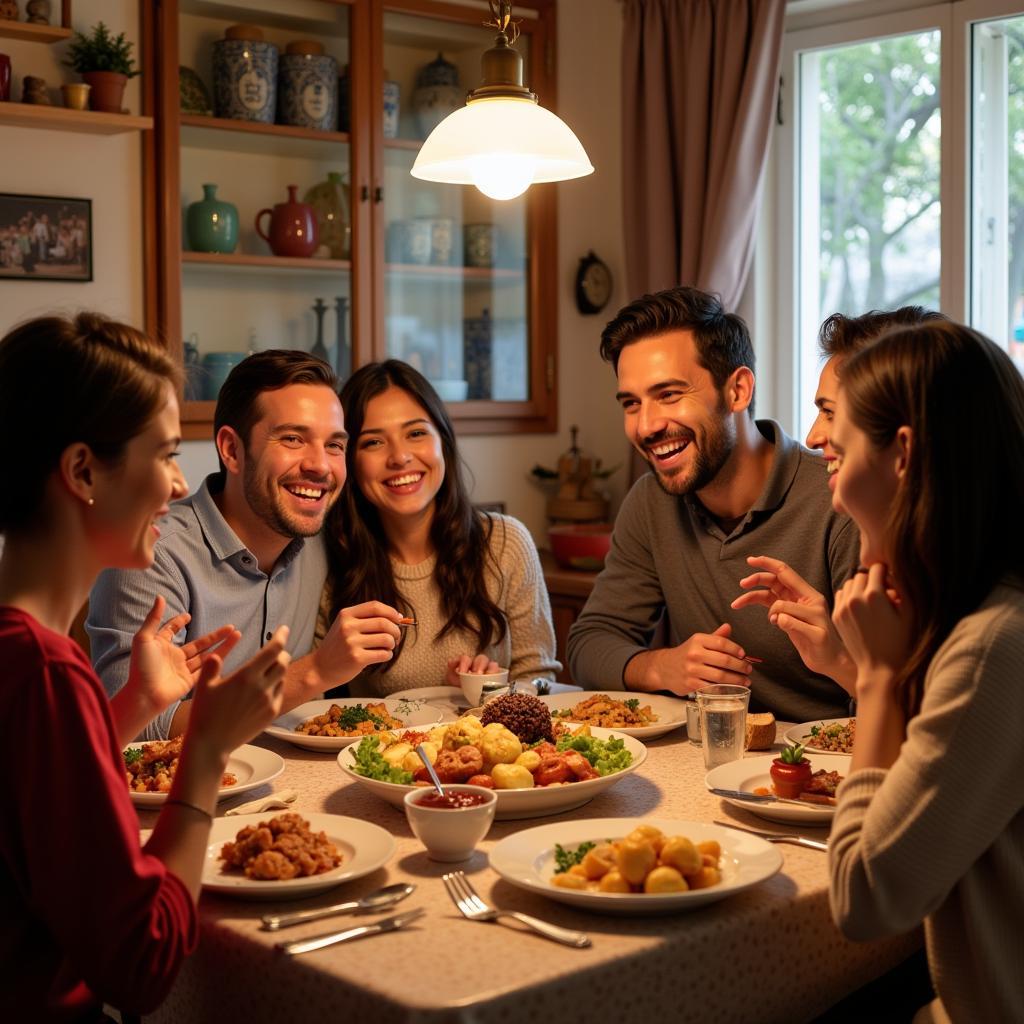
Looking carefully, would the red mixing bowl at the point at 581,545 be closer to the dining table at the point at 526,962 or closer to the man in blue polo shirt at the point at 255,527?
the man in blue polo shirt at the point at 255,527

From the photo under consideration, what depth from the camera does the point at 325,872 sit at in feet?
4.64

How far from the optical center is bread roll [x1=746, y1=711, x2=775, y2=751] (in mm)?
1979

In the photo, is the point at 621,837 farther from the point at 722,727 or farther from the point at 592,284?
the point at 592,284

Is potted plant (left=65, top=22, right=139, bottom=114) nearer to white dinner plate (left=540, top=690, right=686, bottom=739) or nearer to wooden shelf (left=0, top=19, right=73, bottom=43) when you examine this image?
wooden shelf (left=0, top=19, right=73, bottom=43)

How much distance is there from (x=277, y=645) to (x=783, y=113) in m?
3.38

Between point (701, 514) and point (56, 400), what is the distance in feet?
4.93

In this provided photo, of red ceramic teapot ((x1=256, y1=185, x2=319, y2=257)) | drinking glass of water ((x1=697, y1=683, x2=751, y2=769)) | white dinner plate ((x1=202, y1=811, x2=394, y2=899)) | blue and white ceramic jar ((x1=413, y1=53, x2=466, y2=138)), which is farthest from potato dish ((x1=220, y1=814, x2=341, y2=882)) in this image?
blue and white ceramic jar ((x1=413, y1=53, x2=466, y2=138))

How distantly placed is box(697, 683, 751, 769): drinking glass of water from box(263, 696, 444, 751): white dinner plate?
1.45 feet

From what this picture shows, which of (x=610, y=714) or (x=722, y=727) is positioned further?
(x=610, y=714)

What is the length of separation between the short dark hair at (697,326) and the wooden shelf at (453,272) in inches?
65.5

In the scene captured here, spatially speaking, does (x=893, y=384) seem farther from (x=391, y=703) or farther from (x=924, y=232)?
(x=924, y=232)

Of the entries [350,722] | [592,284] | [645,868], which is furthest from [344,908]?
[592,284]

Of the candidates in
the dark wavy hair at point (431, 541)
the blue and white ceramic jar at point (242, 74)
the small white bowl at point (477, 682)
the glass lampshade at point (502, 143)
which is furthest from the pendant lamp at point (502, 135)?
the blue and white ceramic jar at point (242, 74)

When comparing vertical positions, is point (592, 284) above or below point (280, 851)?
above
